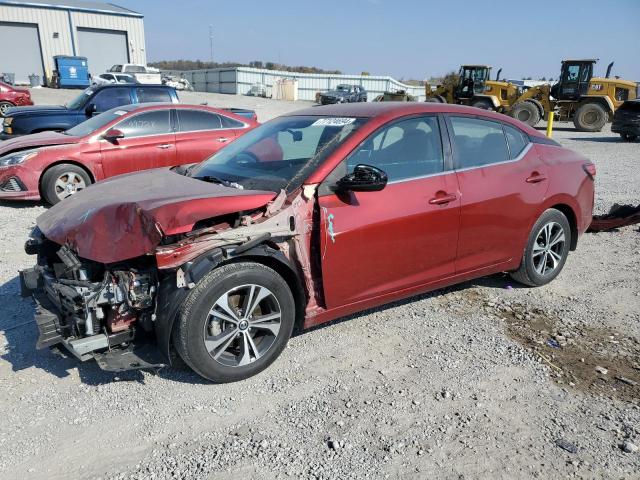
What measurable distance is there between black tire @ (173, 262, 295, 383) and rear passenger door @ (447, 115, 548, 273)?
1.58 metres

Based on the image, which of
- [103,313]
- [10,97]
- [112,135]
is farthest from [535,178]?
[10,97]

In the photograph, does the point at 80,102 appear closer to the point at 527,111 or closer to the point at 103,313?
the point at 103,313

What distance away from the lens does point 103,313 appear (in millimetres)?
2916

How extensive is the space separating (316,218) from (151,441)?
5.32 feet

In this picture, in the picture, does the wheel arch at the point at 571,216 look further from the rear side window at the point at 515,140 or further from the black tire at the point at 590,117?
the black tire at the point at 590,117

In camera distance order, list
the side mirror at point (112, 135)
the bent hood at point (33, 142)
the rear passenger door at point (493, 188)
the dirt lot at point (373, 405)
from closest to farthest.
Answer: the dirt lot at point (373, 405) → the rear passenger door at point (493, 188) → the bent hood at point (33, 142) → the side mirror at point (112, 135)

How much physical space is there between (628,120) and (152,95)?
15816 mm

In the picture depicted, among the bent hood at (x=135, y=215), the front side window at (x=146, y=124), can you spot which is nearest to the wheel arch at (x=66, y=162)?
the front side window at (x=146, y=124)

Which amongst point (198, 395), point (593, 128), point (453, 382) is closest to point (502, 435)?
point (453, 382)

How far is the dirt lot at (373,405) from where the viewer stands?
254cm

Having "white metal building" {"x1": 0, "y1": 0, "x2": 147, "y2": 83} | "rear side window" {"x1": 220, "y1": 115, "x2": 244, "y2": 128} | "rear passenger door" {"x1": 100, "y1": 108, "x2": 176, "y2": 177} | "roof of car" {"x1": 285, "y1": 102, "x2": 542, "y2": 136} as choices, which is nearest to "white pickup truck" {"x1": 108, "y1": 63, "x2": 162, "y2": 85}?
"white metal building" {"x1": 0, "y1": 0, "x2": 147, "y2": 83}

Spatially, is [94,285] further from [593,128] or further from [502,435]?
[593,128]

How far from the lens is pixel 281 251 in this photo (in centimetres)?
323

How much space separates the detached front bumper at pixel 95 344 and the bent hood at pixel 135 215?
0.40 meters
